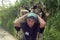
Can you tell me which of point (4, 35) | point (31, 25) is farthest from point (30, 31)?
point (4, 35)

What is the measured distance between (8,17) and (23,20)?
17.2ft

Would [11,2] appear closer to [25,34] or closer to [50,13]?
[50,13]

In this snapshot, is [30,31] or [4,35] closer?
[30,31]

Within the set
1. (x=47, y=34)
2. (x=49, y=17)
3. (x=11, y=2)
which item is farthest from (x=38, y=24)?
(x=11, y=2)

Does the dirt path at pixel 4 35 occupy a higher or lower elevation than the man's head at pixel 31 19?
lower

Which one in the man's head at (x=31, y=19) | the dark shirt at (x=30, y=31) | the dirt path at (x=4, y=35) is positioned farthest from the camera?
the dirt path at (x=4, y=35)

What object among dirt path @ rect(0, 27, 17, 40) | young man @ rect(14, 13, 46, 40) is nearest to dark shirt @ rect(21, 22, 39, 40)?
young man @ rect(14, 13, 46, 40)

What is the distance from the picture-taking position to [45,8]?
4.41m

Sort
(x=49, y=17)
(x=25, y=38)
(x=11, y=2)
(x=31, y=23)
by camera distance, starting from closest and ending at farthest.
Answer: (x=31, y=23)
(x=25, y=38)
(x=49, y=17)
(x=11, y=2)

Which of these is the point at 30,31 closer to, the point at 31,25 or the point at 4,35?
the point at 31,25

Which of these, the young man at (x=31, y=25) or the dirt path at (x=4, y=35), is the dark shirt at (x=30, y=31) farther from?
the dirt path at (x=4, y=35)

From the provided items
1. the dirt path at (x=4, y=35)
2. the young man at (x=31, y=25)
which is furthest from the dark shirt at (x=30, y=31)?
the dirt path at (x=4, y=35)

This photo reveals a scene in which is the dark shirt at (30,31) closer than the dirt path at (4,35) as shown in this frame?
Yes

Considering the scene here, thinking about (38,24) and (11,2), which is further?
(11,2)
